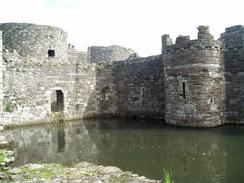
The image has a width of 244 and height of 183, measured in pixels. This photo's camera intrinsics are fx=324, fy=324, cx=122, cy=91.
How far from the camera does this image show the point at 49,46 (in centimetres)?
2030

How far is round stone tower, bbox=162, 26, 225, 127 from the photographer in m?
14.0

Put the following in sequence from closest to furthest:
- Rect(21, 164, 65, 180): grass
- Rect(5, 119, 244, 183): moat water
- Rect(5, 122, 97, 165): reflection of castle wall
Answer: Rect(21, 164, 65, 180): grass
Rect(5, 119, 244, 183): moat water
Rect(5, 122, 97, 165): reflection of castle wall

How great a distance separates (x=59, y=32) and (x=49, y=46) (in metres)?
1.23

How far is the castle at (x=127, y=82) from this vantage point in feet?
46.8

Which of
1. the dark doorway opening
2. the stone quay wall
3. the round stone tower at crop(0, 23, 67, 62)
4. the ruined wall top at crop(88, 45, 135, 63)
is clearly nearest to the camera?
the stone quay wall

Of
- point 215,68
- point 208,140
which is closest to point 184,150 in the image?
point 208,140

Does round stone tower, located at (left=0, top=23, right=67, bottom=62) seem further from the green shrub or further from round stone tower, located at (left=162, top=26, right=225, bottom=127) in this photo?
round stone tower, located at (left=162, top=26, right=225, bottom=127)

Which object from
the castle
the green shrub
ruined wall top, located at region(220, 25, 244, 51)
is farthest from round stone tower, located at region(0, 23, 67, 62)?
ruined wall top, located at region(220, 25, 244, 51)

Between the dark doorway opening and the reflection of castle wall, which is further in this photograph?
the dark doorway opening

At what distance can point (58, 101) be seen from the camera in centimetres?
1903

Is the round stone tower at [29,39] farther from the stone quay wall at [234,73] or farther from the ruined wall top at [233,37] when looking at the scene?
the stone quay wall at [234,73]

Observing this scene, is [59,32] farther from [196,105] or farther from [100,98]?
[196,105]

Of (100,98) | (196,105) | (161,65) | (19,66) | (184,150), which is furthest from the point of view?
(100,98)

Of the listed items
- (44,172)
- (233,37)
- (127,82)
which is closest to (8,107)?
(127,82)
